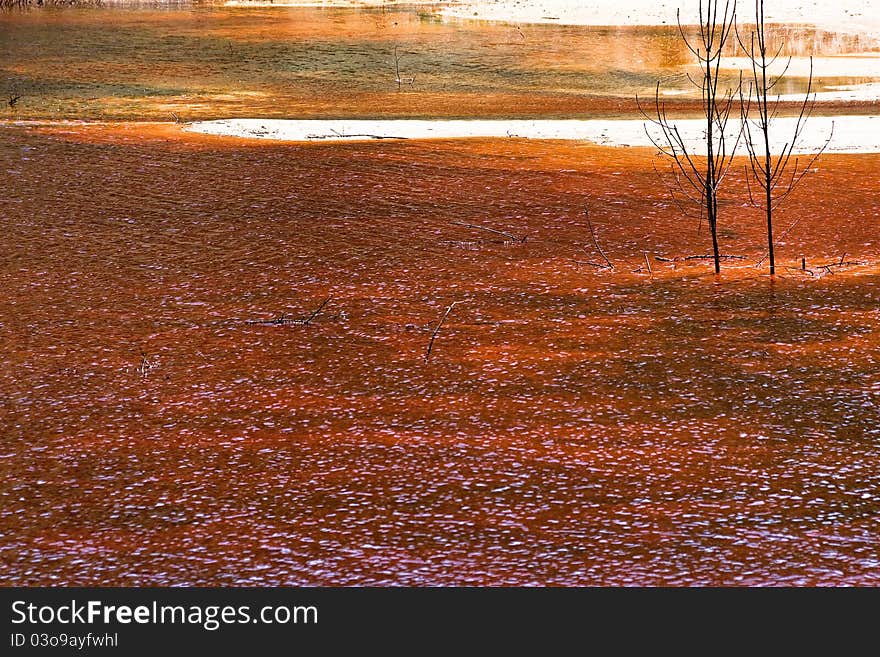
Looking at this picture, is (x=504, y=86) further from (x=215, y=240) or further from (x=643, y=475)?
(x=643, y=475)

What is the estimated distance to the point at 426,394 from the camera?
298cm

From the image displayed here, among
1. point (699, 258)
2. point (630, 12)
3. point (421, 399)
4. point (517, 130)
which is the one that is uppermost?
point (630, 12)

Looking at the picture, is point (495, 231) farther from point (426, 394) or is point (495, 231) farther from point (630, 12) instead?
point (630, 12)

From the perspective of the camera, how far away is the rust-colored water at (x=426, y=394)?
7.34 ft

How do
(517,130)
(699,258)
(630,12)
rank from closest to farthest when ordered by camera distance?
(699,258) < (517,130) < (630,12)

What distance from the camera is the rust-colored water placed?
2.24 m

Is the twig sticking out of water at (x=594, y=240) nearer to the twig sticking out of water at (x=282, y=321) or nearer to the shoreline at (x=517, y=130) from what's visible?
the twig sticking out of water at (x=282, y=321)

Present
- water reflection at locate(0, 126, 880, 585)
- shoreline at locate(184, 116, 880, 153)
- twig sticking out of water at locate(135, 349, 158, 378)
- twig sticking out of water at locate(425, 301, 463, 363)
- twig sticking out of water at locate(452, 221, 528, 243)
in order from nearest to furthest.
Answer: water reflection at locate(0, 126, 880, 585), twig sticking out of water at locate(135, 349, 158, 378), twig sticking out of water at locate(425, 301, 463, 363), twig sticking out of water at locate(452, 221, 528, 243), shoreline at locate(184, 116, 880, 153)

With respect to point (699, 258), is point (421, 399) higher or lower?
lower

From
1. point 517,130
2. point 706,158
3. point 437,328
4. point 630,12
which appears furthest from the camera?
point 630,12

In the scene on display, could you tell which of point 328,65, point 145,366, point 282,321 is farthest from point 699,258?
point 328,65

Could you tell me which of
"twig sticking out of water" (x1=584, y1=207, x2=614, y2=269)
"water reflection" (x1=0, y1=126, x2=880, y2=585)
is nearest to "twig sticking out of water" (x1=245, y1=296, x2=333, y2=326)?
"water reflection" (x1=0, y1=126, x2=880, y2=585)

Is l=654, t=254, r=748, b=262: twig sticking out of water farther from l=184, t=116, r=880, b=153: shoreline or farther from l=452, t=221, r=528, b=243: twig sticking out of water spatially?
l=184, t=116, r=880, b=153: shoreline

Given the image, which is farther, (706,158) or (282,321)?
(706,158)
